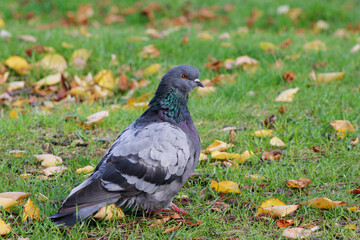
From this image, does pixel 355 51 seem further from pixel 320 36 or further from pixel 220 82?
pixel 220 82

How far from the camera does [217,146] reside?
376 centimetres

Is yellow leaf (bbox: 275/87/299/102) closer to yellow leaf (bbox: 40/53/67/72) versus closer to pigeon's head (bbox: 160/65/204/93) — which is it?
pigeon's head (bbox: 160/65/204/93)

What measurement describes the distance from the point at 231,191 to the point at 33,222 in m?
1.31

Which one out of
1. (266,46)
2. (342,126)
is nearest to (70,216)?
(342,126)

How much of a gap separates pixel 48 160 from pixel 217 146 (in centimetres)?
139

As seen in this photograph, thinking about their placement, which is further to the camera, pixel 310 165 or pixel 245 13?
pixel 245 13

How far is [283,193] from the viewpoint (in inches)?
122

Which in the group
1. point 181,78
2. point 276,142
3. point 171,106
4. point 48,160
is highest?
point 181,78

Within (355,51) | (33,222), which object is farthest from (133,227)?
(355,51)

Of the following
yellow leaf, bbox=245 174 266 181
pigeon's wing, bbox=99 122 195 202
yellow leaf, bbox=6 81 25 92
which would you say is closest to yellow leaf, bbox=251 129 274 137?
yellow leaf, bbox=245 174 266 181

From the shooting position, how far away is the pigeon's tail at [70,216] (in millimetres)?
2597

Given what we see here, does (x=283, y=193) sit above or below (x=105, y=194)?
below

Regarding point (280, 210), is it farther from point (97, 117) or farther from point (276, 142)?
point (97, 117)

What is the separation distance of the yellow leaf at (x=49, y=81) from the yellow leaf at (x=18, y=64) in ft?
1.09
